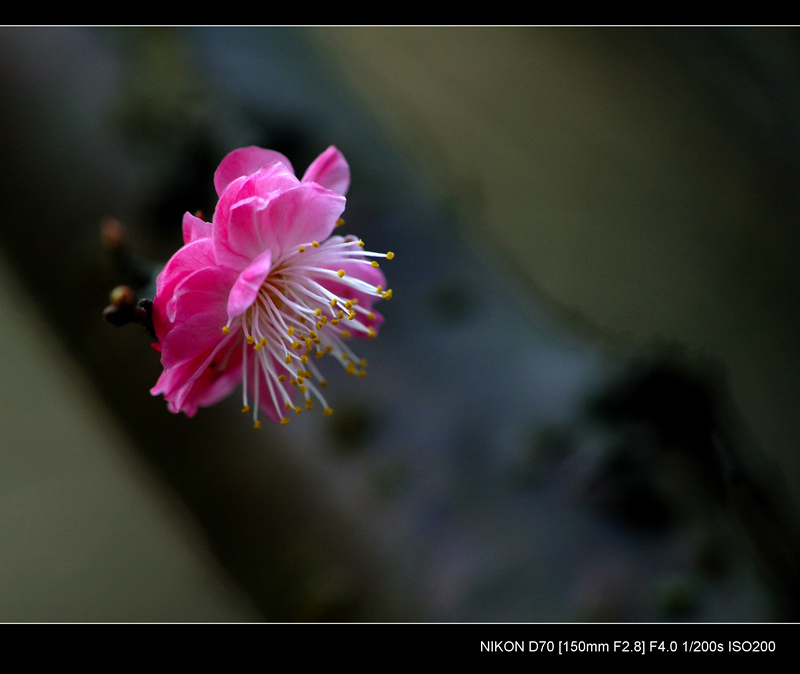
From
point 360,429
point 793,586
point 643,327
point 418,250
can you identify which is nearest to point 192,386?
point 360,429
